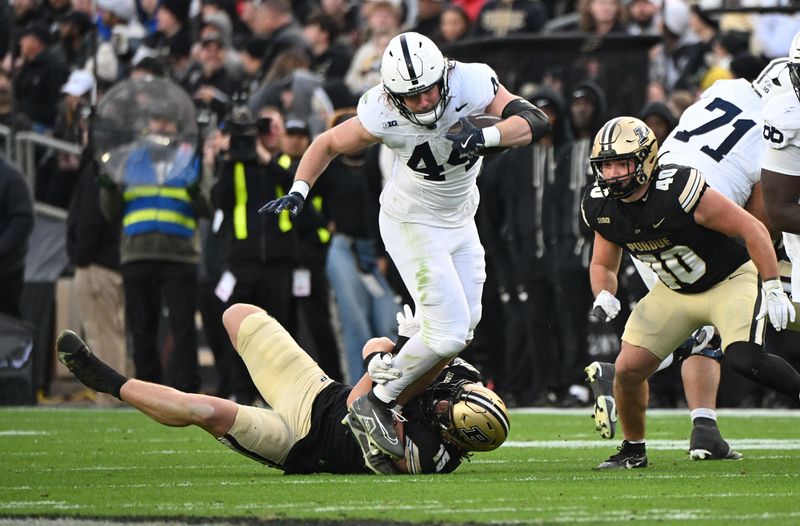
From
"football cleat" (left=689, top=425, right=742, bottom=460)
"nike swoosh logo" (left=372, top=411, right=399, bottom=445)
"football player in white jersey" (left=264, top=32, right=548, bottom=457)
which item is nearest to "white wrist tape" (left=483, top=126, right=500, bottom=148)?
"football player in white jersey" (left=264, top=32, right=548, bottom=457)

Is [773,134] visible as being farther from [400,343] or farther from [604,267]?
[400,343]

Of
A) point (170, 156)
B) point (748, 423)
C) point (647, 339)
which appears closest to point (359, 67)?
point (170, 156)

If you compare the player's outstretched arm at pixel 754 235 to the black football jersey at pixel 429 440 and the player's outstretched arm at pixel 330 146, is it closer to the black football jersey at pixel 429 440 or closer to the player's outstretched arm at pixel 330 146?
the black football jersey at pixel 429 440

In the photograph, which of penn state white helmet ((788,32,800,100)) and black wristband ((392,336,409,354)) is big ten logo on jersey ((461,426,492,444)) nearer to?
black wristband ((392,336,409,354))

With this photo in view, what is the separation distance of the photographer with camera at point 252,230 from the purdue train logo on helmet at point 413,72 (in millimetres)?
4271

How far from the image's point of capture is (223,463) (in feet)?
26.7

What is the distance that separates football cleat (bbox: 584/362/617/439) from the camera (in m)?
7.36

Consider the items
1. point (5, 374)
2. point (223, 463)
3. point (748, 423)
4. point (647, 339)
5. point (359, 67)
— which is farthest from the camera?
point (359, 67)

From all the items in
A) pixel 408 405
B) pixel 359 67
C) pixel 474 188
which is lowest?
pixel 408 405

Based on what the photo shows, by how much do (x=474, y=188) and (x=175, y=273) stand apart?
15.7 feet

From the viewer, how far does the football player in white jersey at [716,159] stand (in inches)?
314

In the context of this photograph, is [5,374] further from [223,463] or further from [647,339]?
[647,339]

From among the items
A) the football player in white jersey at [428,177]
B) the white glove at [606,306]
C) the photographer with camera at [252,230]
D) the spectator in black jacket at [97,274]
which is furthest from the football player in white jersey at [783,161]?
the spectator in black jacket at [97,274]

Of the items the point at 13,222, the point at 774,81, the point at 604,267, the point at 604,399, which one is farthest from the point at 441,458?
the point at 13,222
